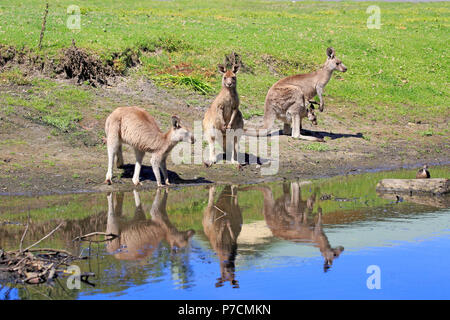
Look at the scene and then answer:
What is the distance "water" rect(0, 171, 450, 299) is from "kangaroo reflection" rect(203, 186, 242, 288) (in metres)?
0.02

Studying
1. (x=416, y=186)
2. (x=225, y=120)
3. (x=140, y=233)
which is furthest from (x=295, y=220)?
(x=225, y=120)

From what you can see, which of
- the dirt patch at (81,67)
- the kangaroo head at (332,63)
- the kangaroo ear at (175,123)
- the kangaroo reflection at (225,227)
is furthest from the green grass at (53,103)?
the kangaroo head at (332,63)

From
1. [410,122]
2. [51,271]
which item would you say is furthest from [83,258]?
[410,122]

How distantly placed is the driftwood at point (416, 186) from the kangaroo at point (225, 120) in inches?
138

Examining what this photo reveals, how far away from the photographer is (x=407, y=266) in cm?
912

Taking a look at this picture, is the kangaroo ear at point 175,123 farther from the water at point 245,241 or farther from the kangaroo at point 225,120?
the kangaroo at point 225,120

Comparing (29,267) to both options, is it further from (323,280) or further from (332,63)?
(332,63)

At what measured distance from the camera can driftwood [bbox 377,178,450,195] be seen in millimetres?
14281

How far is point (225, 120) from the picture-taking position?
642 inches

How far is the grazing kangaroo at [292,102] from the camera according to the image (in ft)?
59.2

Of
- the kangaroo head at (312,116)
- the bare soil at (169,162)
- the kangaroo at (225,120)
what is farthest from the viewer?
the kangaroo head at (312,116)

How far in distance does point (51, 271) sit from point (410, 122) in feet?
50.7

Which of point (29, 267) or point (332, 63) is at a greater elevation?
point (332, 63)

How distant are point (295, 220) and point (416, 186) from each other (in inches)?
155
